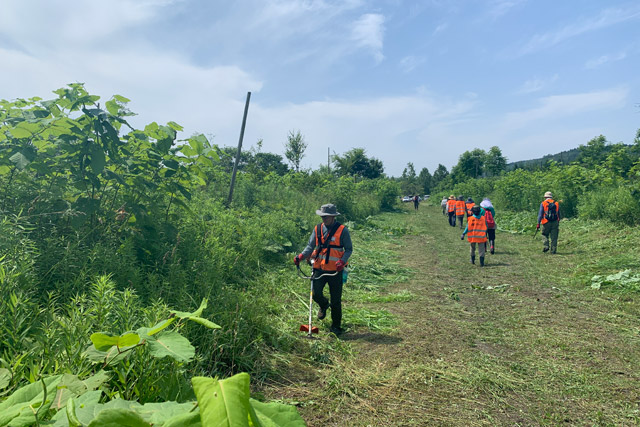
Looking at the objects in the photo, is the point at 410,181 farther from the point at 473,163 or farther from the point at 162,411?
the point at 162,411

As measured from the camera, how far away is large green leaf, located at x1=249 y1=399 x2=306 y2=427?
0.91m

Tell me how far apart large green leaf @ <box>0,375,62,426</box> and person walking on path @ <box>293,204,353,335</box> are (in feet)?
15.9

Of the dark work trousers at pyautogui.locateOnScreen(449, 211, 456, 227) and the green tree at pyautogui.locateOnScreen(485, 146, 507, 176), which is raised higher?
the green tree at pyautogui.locateOnScreen(485, 146, 507, 176)

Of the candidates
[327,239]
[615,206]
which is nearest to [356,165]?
[615,206]

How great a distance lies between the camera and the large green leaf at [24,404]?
111 centimetres

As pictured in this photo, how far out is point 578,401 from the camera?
3.91m

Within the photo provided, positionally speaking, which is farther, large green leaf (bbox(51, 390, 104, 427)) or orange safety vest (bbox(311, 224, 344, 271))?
orange safety vest (bbox(311, 224, 344, 271))

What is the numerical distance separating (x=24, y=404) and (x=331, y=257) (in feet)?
16.8

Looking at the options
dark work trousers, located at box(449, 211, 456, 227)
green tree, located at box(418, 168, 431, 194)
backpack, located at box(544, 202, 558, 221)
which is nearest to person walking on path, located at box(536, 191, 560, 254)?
backpack, located at box(544, 202, 558, 221)

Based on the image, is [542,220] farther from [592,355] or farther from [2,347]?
[2,347]

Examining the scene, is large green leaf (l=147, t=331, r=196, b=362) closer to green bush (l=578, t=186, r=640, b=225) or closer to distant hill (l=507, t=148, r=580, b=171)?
green bush (l=578, t=186, r=640, b=225)

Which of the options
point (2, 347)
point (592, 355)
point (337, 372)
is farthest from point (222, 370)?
point (592, 355)

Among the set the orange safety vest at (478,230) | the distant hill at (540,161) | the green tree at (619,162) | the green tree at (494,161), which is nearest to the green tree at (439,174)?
the distant hill at (540,161)

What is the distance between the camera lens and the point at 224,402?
0.81 meters
